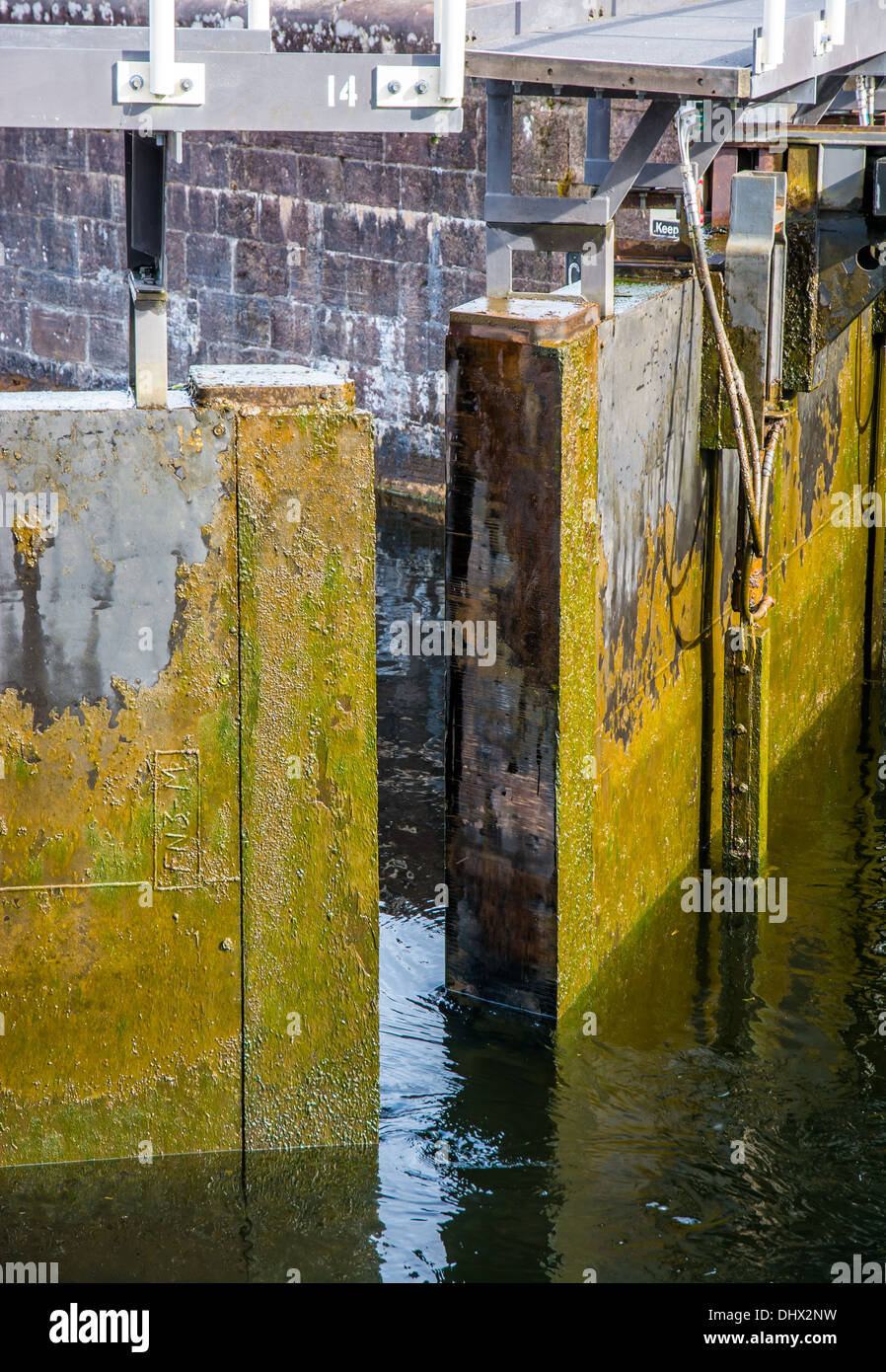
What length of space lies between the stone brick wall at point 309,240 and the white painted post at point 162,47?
6.77 meters

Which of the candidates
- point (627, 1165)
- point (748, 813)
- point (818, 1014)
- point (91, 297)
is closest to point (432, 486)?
point (91, 297)

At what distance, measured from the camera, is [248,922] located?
5.14 meters

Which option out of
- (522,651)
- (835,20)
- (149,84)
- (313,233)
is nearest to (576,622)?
(522,651)

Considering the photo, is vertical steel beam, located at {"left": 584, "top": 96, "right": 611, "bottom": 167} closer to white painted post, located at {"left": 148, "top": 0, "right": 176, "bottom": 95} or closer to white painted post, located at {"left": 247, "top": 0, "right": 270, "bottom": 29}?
white painted post, located at {"left": 247, "top": 0, "right": 270, "bottom": 29}

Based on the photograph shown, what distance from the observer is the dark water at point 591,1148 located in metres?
5.21

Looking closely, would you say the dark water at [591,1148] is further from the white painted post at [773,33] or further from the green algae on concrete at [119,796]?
the white painted post at [773,33]

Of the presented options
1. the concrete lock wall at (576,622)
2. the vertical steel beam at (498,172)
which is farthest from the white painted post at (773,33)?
the concrete lock wall at (576,622)

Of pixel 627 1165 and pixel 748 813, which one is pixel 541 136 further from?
pixel 627 1165

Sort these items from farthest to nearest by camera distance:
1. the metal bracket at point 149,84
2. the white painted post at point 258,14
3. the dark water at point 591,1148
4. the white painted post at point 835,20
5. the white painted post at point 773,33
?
the white painted post at point 835,20 → the white painted post at point 773,33 → the dark water at point 591,1148 → the white painted post at point 258,14 → the metal bracket at point 149,84

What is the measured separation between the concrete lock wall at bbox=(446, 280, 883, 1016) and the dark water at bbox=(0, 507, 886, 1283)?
0.29m

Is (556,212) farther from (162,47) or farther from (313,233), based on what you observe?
(313,233)

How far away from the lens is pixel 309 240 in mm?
13500

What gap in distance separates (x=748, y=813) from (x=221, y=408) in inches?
139

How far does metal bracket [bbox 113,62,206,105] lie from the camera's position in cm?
443
